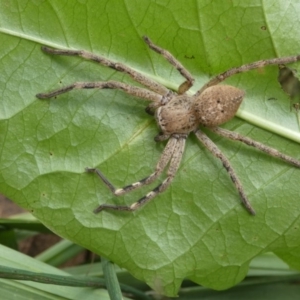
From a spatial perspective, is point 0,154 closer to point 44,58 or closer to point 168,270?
point 44,58

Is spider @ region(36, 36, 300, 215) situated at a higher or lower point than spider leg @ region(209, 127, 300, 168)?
higher

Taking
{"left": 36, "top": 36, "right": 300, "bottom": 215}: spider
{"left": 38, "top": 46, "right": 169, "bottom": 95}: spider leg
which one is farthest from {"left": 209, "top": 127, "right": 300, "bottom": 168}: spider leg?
{"left": 38, "top": 46, "right": 169, "bottom": 95}: spider leg

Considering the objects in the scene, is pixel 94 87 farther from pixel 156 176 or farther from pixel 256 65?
pixel 256 65

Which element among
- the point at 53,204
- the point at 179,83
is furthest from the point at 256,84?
the point at 53,204

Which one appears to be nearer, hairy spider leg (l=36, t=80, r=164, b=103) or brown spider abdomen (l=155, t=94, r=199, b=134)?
hairy spider leg (l=36, t=80, r=164, b=103)

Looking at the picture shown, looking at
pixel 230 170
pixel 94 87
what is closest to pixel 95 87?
pixel 94 87

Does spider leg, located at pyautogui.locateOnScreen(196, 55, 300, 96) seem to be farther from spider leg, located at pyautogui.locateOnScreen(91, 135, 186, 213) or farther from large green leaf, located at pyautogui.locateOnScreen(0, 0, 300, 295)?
spider leg, located at pyautogui.locateOnScreen(91, 135, 186, 213)

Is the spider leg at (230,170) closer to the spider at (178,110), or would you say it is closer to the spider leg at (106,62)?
the spider at (178,110)

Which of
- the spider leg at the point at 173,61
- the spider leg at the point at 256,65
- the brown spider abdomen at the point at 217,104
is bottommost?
the brown spider abdomen at the point at 217,104

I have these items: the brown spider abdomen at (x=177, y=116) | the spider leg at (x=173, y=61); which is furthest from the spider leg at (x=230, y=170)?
the spider leg at (x=173, y=61)
